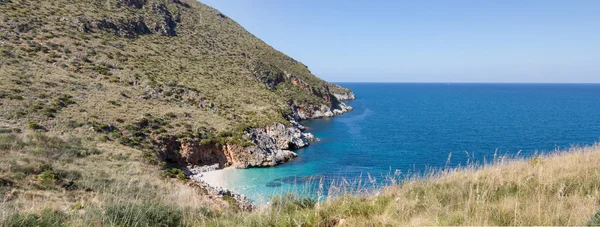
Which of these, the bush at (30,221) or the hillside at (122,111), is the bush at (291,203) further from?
the bush at (30,221)

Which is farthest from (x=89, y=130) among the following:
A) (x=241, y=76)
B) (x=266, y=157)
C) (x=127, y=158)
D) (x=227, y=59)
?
(x=227, y=59)

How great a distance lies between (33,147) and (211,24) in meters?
61.1

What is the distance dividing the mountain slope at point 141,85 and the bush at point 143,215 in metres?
19.6

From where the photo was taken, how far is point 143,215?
4.30 m

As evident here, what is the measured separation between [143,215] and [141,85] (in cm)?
3755

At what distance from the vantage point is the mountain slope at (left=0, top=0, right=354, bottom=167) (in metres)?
25.7

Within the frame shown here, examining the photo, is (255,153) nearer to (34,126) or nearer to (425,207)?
(34,126)

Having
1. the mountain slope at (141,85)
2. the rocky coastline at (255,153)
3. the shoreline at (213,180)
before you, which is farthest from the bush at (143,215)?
the mountain slope at (141,85)

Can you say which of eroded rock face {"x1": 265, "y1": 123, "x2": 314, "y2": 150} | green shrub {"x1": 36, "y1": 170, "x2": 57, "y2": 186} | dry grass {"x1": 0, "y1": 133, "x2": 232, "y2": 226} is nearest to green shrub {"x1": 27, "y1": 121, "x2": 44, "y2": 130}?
dry grass {"x1": 0, "y1": 133, "x2": 232, "y2": 226}

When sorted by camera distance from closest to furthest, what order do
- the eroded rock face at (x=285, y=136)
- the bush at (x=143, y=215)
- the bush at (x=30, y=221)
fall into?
1. the bush at (x=30, y=221)
2. the bush at (x=143, y=215)
3. the eroded rock face at (x=285, y=136)

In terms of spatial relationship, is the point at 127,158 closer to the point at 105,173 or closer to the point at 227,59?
the point at 105,173

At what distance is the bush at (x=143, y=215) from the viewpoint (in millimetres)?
4176

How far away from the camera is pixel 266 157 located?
31688 millimetres

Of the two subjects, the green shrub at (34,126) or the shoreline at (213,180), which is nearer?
the green shrub at (34,126)
